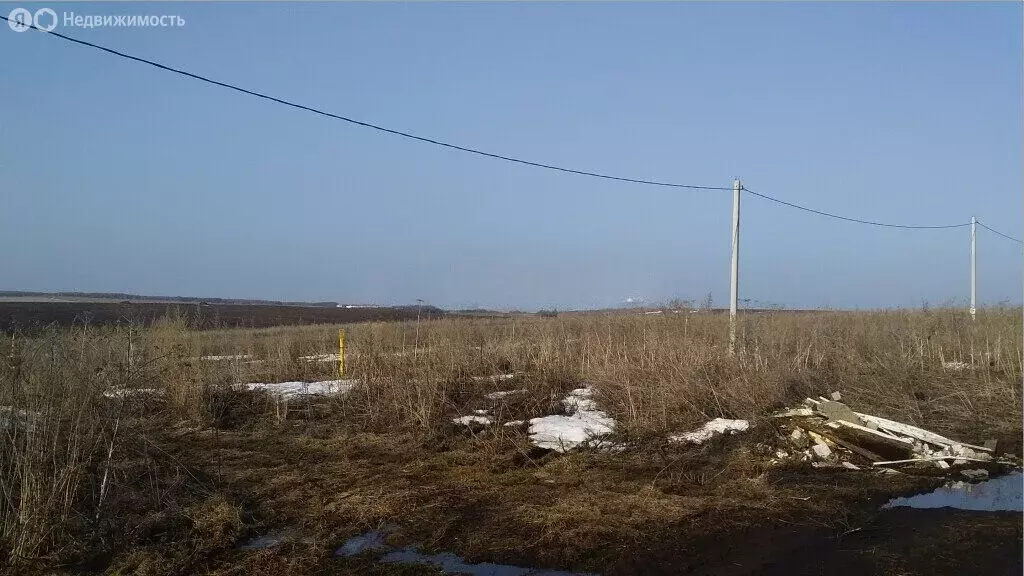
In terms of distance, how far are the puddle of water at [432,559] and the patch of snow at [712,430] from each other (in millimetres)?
4716

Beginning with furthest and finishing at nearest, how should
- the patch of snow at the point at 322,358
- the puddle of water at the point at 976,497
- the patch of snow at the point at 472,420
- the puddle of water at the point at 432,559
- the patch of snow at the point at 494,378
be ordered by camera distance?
the patch of snow at the point at 322,358
the patch of snow at the point at 494,378
the patch of snow at the point at 472,420
the puddle of water at the point at 976,497
the puddle of water at the point at 432,559

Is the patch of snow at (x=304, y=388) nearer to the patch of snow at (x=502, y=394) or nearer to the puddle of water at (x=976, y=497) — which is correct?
the patch of snow at (x=502, y=394)

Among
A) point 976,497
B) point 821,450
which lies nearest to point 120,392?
point 821,450

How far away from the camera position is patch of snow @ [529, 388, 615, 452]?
9.69 meters

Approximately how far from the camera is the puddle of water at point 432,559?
5.32 m

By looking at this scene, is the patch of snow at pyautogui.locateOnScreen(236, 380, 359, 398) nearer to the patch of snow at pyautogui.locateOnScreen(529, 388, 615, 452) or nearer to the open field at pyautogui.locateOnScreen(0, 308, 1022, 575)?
the open field at pyautogui.locateOnScreen(0, 308, 1022, 575)

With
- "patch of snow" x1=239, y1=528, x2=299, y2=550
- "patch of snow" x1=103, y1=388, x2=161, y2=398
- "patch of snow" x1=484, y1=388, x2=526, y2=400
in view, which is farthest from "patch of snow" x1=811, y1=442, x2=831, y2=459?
"patch of snow" x1=103, y1=388, x2=161, y2=398

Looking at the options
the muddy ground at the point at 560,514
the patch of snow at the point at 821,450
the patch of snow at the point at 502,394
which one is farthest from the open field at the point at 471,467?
the patch of snow at the point at 821,450

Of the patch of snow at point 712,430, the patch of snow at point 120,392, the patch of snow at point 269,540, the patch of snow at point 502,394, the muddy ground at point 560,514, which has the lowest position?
the patch of snow at point 269,540

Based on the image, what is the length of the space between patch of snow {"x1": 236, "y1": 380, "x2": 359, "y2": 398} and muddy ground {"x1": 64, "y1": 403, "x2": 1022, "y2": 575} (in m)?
3.70

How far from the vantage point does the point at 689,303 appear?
63.2ft

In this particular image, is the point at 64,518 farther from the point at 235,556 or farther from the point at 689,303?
the point at 689,303

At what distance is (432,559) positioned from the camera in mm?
5598

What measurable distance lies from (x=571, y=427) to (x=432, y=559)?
5095 millimetres
